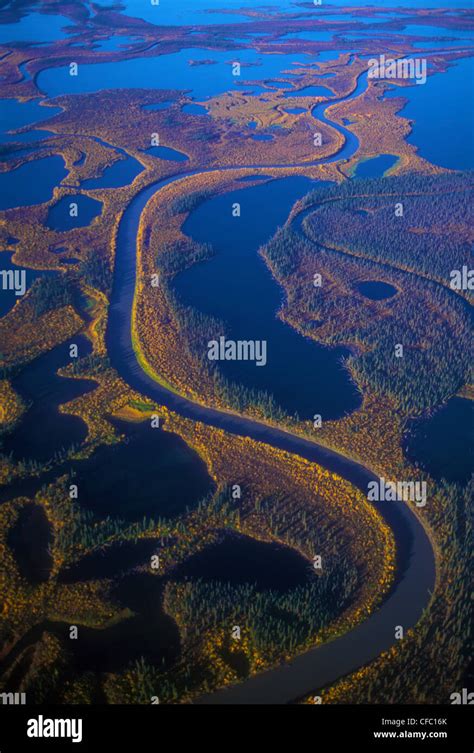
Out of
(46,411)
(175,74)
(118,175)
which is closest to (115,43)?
(175,74)

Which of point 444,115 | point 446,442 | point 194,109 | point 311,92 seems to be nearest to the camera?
point 446,442

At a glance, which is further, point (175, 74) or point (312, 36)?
point (312, 36)

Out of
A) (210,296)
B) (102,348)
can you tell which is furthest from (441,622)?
(210,296)

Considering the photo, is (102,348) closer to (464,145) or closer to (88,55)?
(464,145)

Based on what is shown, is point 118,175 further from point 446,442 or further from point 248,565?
point 248,565

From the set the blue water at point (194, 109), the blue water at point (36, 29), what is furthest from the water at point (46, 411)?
the blue water at point (36, 29)

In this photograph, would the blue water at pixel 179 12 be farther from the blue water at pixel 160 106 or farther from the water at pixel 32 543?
the water at pixel 32 543
